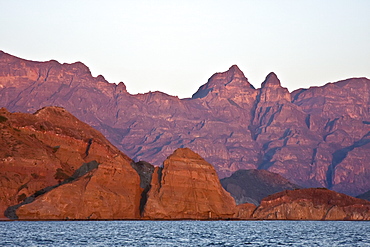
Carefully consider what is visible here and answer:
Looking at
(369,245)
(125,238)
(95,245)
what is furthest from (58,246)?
(369,245)

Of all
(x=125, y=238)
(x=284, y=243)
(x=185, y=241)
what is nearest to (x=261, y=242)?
(x=284, y=243)

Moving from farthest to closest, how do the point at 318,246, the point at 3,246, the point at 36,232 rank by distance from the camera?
1. the point at 36,232
2. the point at 318,246
3. the point at 3,246

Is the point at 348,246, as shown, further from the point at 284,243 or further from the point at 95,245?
the point at 95,245

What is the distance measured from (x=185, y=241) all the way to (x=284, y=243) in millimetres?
19221

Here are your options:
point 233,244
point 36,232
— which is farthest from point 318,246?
point 36,232

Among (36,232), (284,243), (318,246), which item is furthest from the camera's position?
(36,232)

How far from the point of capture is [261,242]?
15138 cm

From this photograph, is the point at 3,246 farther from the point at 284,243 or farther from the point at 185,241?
the point at 284,243

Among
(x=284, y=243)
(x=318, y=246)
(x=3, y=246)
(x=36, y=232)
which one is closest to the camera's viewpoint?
(x=3, y=246)

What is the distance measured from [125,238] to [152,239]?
547 centimetres

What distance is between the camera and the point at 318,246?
452 feet

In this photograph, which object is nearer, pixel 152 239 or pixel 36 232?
pixel 152 239

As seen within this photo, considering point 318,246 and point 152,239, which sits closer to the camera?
point 318,246

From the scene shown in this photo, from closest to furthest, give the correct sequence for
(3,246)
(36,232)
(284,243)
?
(3,246) < (284,243) < (36,232)
